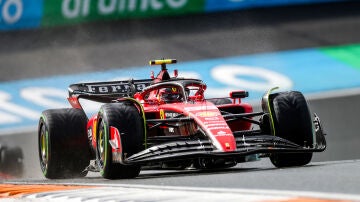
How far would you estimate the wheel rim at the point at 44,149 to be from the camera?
11.6 meters

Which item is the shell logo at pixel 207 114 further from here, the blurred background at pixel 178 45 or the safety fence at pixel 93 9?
the safety fence at pixel 93 9

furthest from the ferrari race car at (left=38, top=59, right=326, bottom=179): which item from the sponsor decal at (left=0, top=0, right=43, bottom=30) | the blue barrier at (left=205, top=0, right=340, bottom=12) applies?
the blue barrier at (left=205, top=0, right=340, bottom=12)

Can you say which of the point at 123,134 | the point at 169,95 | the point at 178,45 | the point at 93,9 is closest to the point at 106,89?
the point at 169,95

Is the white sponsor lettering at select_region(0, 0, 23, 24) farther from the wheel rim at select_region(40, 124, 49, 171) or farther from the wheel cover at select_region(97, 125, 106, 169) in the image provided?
the wheel cover at select_region(97, 125, 106, 169)

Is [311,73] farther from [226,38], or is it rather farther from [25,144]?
[25,144]

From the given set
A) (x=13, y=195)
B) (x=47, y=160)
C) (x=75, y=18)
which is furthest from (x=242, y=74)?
(x=13, y=195)

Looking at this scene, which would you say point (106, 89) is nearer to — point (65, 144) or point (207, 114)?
point (65, 144)

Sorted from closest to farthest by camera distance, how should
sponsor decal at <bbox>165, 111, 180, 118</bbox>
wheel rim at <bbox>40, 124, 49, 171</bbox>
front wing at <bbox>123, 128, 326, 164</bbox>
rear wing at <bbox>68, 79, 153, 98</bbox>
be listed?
1. front wing at <bbox>123, 128, 326, 164</bbox>
2. sponsor decal at <bbox>165, 111, 180, 118</bbox>
3. wheel rim at <bbox>40, 124, 49, 171</bbox>
4. rear wing at <bbox>68, 79, 153, 98</bbox>

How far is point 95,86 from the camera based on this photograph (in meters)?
12.6

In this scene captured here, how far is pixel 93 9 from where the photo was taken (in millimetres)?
20703

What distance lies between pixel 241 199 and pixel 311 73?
13.3 m

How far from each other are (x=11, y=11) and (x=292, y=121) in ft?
35.7

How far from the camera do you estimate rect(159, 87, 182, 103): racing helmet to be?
11062 millimetres

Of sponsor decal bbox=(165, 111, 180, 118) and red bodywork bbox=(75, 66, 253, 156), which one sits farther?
sponsor decal bbox=(165, 111, 180, 118)
